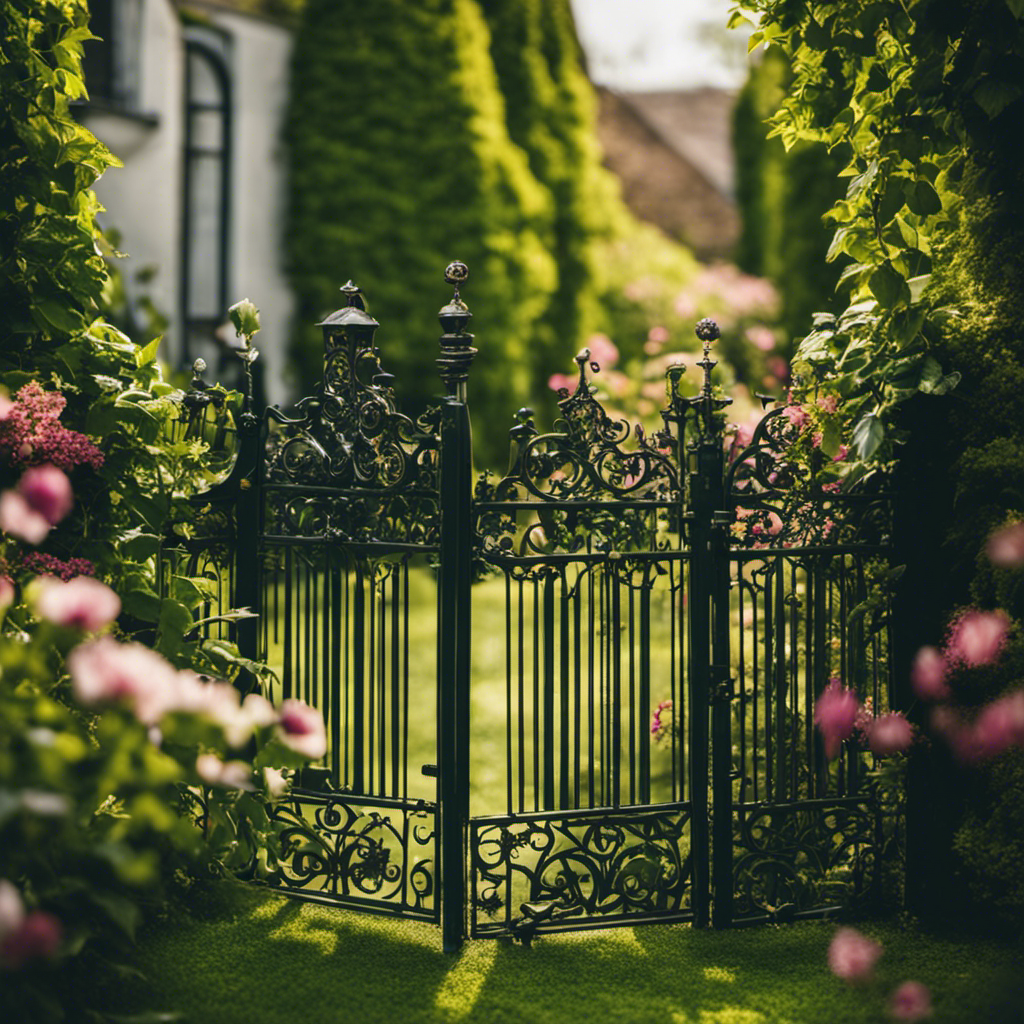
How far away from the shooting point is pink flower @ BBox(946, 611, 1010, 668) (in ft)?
12.6

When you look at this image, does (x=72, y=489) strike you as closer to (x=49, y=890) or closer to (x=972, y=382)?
(x=49, y=890)

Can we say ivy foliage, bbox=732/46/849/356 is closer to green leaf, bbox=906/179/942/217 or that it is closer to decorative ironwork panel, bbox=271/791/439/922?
green leaf, bbox=906/179/942/217

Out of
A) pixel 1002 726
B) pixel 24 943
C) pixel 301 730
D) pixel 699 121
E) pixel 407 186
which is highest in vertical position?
pixel 699 121

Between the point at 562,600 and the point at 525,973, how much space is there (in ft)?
4.29

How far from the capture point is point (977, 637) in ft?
12.5

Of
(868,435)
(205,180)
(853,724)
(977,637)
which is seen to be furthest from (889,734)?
(205,180)

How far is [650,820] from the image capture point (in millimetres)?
4281

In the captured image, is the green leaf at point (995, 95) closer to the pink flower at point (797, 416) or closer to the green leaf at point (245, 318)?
the pink flower at point (797, 416)

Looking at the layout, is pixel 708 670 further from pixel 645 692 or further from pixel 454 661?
pixel 454 661

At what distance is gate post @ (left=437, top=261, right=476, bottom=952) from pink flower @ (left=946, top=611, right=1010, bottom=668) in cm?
172

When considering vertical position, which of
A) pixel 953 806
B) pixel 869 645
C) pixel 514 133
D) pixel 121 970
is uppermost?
pixel 514 133

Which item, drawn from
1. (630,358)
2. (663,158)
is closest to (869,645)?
(630,358)

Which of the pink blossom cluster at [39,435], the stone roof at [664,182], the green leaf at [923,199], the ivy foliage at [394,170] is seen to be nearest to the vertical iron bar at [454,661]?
the pink blossom cluster at [39,435]

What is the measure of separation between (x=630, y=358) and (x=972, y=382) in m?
11.0
